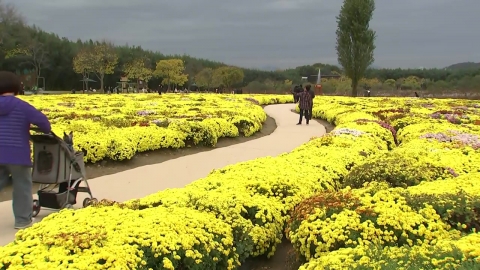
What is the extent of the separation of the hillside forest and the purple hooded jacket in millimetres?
46219

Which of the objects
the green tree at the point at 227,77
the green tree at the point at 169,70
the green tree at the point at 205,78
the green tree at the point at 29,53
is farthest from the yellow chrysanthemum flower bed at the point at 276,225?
the green tree at the point at 205,78

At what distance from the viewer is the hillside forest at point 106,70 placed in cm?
5628

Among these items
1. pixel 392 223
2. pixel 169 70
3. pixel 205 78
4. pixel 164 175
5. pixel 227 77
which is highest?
pixel 169 70

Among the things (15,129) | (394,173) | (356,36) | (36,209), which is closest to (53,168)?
(36,209)

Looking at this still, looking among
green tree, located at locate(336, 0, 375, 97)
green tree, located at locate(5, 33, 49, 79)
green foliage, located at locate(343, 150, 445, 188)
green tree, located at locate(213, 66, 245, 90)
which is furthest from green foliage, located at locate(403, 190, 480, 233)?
green tree, located at locate(213, 66, 245, 90)

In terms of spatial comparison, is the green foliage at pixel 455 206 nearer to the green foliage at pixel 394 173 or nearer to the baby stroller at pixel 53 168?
the green foliage at pixel 394 173

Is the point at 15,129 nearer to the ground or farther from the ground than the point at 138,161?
farther from the ground

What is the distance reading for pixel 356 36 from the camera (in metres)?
45.8

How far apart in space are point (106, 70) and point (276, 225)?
56.3m

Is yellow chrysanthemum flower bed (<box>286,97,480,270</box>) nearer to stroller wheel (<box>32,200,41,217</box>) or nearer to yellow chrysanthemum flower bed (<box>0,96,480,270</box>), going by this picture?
yellow chrysanthemum flower bed (<box>0,96,480,270</box>)

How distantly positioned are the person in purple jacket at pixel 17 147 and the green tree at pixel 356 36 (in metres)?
43.2

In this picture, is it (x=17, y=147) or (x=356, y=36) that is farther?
(x=356, y=36)

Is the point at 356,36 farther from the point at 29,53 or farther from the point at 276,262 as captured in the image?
the point at 276,262

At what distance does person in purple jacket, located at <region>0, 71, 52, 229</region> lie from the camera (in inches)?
211
